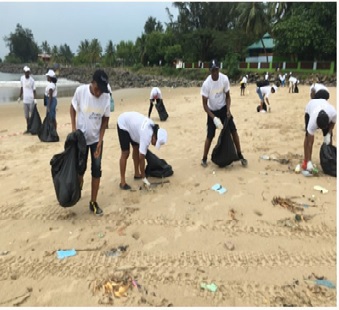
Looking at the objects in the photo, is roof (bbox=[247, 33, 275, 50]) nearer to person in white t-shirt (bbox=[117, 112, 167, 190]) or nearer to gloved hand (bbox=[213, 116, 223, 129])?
gloved hand (bbox=[213, 116, 223, 129])

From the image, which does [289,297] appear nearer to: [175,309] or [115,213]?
[175,309]

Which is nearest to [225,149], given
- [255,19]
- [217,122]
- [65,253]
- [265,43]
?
[217,122]

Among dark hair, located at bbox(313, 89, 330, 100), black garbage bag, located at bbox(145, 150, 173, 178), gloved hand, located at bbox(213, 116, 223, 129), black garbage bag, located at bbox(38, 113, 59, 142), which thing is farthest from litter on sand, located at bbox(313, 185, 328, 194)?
black garbage bag, located at bbox(38, 113, 59, 142)

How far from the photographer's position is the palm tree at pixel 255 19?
32.7m

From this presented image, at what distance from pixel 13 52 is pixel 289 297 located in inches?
5061

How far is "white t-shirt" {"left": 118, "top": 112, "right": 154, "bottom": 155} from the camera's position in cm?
414

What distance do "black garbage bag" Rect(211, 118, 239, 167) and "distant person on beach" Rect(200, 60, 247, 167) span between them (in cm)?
13

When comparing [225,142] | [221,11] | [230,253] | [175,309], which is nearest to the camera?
[175,309]

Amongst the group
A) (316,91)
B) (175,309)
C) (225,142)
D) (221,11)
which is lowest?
(175,309)

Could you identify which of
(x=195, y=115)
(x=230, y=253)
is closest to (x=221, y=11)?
(x=195, y=115)

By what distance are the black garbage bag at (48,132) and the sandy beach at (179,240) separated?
1.79 m

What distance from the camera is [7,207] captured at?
164 inches

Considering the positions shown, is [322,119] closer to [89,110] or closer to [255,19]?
[89,110]

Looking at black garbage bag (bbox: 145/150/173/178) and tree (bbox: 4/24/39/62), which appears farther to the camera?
tree (bbox: 4/24/39/62)
